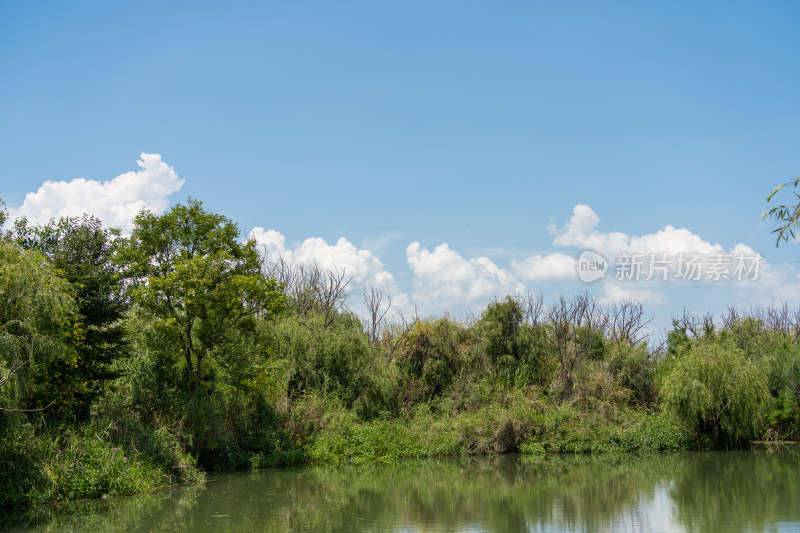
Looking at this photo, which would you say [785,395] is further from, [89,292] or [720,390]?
[89,292]

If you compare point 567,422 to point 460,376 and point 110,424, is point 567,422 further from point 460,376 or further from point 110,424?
point 110,424

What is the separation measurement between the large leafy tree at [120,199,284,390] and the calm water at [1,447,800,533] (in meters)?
4.75

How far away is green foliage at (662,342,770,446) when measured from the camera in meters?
24.8

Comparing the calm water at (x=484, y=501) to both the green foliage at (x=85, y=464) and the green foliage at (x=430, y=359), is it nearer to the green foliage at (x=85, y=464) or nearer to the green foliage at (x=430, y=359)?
the green foliage at (x=85, y=464)

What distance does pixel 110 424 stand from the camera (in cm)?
1872

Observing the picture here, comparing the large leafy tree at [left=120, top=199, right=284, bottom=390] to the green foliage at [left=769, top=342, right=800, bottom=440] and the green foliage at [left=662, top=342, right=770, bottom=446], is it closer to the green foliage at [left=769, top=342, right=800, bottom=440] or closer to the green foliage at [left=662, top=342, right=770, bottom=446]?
the green foliage at [left=662, top=342, right=770, bottom=446]

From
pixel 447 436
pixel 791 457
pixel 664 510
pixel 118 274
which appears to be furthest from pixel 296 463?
pixel 791 457

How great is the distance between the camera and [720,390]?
24.9 m

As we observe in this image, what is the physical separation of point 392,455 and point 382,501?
9559mm

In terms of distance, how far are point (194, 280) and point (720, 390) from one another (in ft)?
62.6

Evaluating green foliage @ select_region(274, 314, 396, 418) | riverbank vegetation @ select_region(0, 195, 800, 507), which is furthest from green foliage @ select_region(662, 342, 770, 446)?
green foliage @ select_region(274, 314, 396, 418)

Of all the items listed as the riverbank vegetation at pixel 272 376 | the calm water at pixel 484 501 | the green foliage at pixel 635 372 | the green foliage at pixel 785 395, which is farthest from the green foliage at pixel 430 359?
the green foliage at pixel 785 395

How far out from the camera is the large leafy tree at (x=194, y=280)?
21078 millimetres

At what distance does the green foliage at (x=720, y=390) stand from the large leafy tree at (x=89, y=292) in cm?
1974
